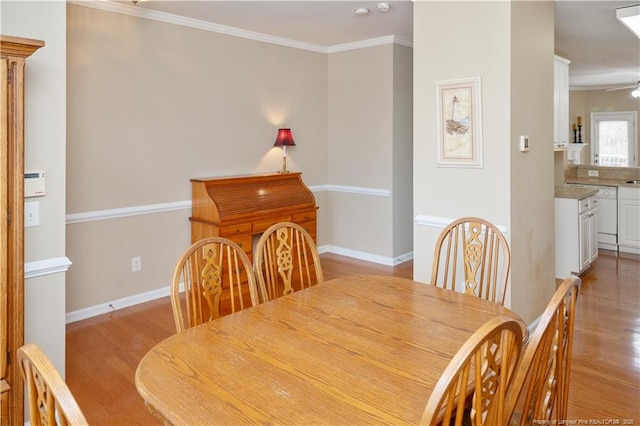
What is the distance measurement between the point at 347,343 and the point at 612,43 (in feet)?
16.9

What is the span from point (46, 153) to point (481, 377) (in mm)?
2186

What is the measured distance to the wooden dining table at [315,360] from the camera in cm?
113

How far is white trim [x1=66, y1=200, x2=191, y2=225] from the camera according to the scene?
3.64 meters

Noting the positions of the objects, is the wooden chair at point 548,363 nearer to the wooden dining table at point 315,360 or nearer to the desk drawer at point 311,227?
the wooden dining table at point 315,360

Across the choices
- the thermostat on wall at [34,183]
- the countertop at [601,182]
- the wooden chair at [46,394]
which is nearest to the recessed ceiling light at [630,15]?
the countertop at [601,182]

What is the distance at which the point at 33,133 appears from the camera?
2174mm

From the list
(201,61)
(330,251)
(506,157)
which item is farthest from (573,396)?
(201,61)

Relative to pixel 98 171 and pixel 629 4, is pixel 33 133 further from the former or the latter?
pixel 629 4

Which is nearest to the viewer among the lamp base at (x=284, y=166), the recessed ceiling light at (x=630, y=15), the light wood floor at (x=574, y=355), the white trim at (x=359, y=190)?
the light wood floor at (x=574, y=355)

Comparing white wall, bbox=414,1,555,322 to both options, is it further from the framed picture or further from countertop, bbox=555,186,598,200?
countertop, bbox=555,186,598,200

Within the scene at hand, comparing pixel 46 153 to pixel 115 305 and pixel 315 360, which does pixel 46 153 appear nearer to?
pixel 315 360

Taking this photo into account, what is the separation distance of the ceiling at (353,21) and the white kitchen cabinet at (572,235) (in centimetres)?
167

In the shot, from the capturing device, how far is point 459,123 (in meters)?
3.08

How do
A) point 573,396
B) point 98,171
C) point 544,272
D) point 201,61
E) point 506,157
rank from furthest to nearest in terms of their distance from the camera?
point 201,61, point 98,171, point 544,272, point 506,157, point 573,396
